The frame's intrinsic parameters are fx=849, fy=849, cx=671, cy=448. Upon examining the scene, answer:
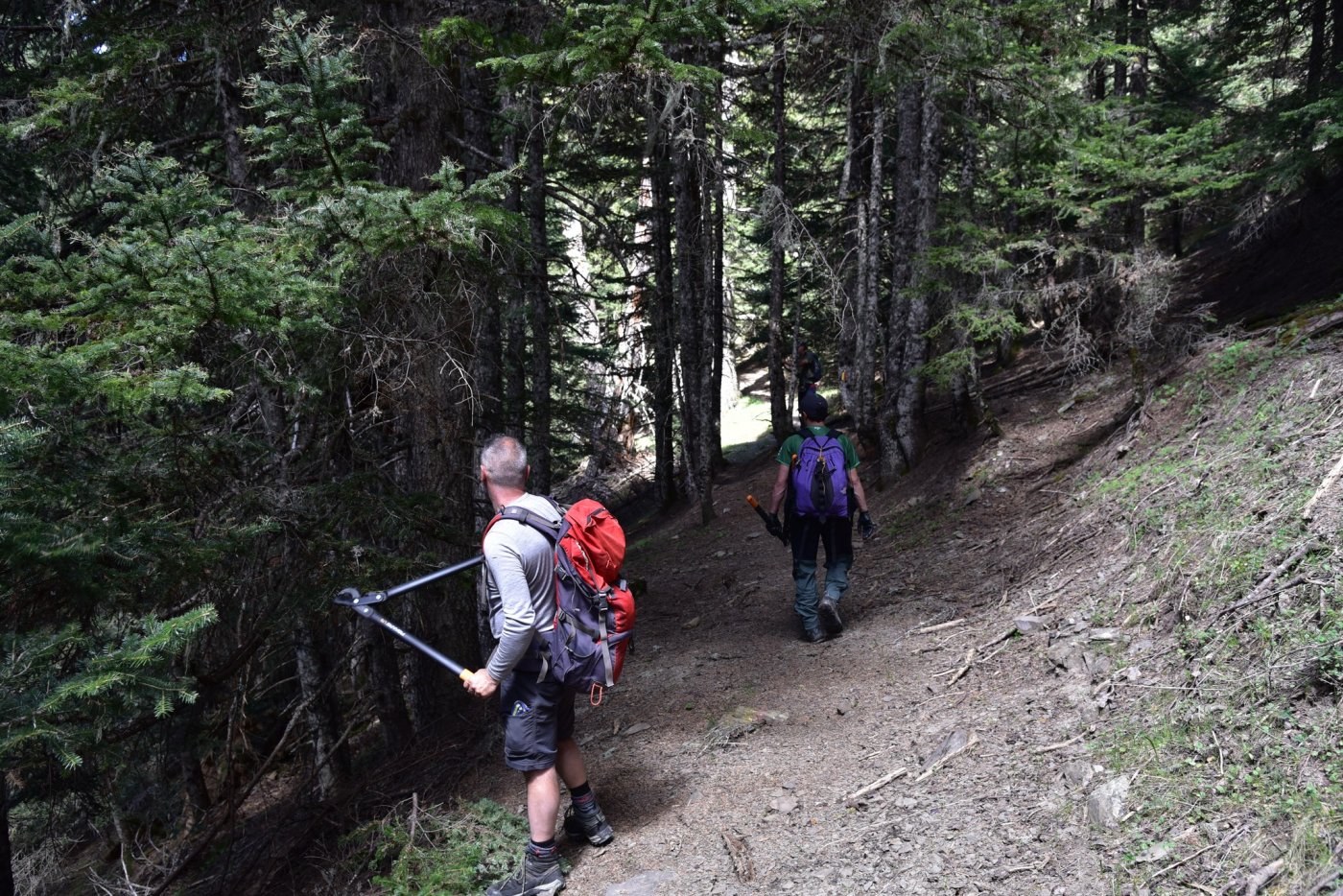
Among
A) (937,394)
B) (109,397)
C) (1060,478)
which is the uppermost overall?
(109,397)

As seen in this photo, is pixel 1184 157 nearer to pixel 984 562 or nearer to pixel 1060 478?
pixel 1060 478

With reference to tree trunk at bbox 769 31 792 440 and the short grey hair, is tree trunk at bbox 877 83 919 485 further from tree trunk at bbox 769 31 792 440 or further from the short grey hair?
the short grey hair

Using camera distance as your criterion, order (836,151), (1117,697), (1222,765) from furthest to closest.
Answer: (836,151) → (1117,697) → (1222,765)

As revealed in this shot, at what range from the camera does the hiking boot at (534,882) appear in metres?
4.63

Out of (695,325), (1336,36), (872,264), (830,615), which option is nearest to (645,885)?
(830,615)

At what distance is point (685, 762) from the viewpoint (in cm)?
590

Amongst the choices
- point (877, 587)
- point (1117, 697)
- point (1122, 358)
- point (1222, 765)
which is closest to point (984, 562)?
point (877, 587)

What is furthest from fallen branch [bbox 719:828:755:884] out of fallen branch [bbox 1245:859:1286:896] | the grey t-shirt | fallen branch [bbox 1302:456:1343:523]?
fallen branch [bbox 1302:456:1343:523]

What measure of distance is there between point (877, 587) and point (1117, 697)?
14.7 ft

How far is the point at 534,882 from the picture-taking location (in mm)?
4633

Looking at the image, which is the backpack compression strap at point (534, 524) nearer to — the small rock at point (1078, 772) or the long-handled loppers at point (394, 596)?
the long-handled loppers at point (394, 596)

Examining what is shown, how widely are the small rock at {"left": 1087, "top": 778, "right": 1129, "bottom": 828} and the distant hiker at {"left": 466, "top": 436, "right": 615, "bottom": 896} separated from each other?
2.69 m

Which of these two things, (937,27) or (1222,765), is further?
(937,27)

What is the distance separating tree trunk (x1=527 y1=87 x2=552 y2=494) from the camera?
25.9 feet
